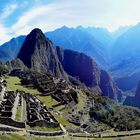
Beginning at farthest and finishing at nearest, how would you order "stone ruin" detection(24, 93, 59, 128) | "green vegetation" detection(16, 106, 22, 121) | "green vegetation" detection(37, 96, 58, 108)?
"green vegetation" detection(37, 96, 58, 108)
"stone ruin" detection(24, 93, 59, 128)
"green vegetation" detection(16, 106, 22, 121)

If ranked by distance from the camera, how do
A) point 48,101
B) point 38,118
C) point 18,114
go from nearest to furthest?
1. point 38,118
2. point 18,114
3. point 48,101

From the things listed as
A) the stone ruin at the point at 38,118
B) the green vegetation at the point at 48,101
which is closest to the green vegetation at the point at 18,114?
the stone ruin at the point at 38,118

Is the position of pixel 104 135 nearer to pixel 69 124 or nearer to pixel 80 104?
pixel 69 124

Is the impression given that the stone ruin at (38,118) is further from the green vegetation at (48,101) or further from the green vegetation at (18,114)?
the green vegetation at (48,101)

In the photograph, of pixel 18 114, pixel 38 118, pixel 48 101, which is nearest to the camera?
pixel 38 118

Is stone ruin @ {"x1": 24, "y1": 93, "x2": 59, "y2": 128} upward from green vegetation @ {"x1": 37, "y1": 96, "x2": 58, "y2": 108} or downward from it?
downward

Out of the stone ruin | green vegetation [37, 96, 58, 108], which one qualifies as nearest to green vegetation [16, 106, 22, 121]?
the stone ruin

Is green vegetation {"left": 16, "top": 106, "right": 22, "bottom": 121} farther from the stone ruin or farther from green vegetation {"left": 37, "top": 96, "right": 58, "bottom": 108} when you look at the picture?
green vegetation {"left": 37, "top": 96, "right": 58, "bottom": 108}

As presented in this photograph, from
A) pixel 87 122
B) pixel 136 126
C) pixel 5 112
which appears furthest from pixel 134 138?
pixel 5 112

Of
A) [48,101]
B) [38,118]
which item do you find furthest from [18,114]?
[48,101]

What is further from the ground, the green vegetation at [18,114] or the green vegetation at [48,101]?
the green vegetation at [48,101]

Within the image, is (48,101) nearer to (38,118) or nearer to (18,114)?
(18,114)
